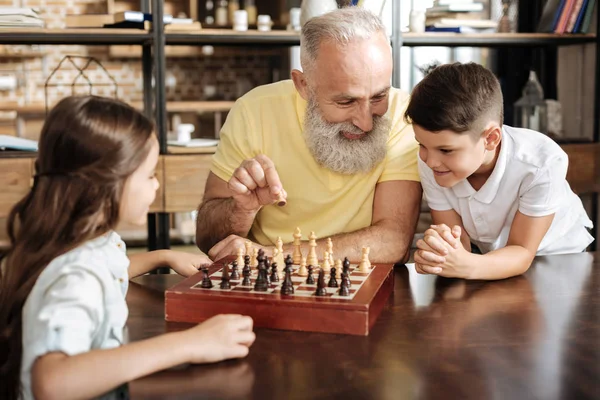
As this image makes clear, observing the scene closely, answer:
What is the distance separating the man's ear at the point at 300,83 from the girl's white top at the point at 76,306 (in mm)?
1094

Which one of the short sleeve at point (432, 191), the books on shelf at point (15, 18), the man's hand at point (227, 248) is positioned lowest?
the man's hand at point (227, 248)

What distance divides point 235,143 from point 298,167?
0.72 ft

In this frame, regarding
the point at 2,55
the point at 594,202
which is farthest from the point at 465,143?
the point at 2,55

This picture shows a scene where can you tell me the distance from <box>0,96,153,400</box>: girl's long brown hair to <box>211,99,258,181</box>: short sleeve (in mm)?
1023

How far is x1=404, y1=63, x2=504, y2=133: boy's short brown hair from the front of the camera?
1.94 metres

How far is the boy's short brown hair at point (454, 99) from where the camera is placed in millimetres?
1944

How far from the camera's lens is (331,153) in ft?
7.25

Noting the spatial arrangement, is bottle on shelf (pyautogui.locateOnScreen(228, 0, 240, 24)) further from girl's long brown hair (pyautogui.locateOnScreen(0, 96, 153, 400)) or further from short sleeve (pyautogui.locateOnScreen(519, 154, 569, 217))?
girl's long brown hair (pyautogui.locateOnScreen(0, 96, 153, 400))

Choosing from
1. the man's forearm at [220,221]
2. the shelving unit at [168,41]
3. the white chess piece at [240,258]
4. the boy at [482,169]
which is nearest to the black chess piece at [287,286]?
the white chess piece at [240,258]

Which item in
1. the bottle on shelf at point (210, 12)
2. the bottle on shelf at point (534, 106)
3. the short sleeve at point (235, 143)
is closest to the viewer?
the short sleeve at point (235, 143)

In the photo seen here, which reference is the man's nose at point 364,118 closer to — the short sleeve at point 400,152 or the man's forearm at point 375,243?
the short sleeve at point 400,152

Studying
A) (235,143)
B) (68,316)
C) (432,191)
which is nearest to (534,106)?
(432,191)

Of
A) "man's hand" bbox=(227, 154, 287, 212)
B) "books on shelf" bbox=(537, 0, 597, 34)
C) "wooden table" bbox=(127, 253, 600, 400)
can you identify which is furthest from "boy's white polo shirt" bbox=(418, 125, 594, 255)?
"books on shelf" bbox=(537, 0, 597, 34)

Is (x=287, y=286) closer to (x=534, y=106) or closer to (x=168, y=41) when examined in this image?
(x=168, y=41)
